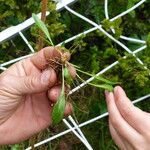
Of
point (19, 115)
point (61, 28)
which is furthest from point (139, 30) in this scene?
point (19, 115)

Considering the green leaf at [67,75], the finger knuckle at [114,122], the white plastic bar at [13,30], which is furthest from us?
the white plastic bar at [13,30]

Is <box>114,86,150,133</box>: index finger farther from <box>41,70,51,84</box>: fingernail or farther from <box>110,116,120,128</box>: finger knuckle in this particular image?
<box>41,70,51,84</box>: fingernail

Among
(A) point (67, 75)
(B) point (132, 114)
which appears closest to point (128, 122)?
(B) point (132, 114)

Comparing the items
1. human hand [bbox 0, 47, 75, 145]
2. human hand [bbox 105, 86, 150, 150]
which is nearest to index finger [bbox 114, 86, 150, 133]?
human hand [bbox 105, 86, 150, 150]

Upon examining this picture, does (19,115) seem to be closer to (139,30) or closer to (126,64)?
(126,64)

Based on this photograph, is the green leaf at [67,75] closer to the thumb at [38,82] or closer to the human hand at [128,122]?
the thumb at [38,82]

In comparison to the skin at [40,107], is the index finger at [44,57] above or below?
above

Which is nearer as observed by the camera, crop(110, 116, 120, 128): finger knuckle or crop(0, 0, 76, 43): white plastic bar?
crop(110, 116, 120, 128): finger knuckle

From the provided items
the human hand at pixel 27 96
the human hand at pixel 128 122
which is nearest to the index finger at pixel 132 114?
the human hand at pixel 128 122

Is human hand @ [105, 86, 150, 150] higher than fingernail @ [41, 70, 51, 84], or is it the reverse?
fingernail @ [41, 70, 51, 84]
